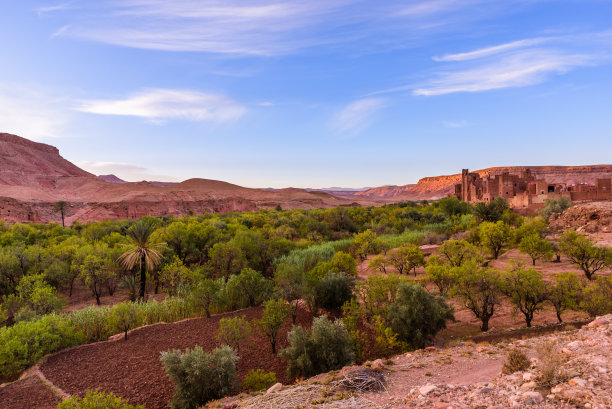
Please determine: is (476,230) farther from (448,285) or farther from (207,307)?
(207,307)

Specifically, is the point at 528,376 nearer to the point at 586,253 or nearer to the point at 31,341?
the point at 31,341

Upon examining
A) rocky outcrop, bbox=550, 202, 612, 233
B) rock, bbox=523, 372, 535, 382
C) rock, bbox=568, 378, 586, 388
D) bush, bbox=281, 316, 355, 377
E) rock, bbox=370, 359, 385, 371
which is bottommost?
bush, bbox=281, 316, 355, 377

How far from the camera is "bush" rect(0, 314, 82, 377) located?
10742 millimetres

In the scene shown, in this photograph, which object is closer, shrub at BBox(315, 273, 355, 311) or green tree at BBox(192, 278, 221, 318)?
shrub at BBox(315, 273, 355, 311)

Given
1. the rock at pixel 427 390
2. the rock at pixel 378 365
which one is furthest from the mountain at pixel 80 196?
the rock at pixel 427 390

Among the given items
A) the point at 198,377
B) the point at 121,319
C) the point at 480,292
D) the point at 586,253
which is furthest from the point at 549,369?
the point at 586,253

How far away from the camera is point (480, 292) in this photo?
13.5 metres

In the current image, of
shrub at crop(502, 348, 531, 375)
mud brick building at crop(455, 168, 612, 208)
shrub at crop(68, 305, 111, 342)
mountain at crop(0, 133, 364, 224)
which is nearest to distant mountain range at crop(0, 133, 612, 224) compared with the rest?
mountain at crop(0, 133, 364, 224)

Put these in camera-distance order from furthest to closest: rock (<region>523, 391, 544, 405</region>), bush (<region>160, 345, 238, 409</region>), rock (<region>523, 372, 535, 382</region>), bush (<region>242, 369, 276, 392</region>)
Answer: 1. bush (<region>242, 369, 276, 392</region>)
2. bush (<region>160, 345, 238, 409</region>)
3. rock (<region>523, 372, 535, 382</region>)
4. rock (<region>523, 391, 544, 405</region>)

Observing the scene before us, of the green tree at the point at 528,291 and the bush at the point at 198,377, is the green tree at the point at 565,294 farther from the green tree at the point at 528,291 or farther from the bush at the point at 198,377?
the bush at the point at 198,377

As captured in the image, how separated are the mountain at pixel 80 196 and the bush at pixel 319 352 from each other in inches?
2442

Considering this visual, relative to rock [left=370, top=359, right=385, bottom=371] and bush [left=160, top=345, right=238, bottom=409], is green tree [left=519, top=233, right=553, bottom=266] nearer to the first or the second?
rock [left=370, top=359, right=385, bottom=371]

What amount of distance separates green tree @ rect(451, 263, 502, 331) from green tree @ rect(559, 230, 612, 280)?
6561 millimetres

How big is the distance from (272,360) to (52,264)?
16.8 meters
